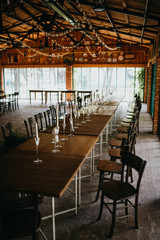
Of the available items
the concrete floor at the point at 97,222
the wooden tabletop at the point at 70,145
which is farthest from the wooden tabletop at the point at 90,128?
the concrete floor at the point at 97,222

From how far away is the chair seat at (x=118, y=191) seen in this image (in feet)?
8.43

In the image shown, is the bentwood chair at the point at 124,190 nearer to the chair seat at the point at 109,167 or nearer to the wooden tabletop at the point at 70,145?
the chair seat at the point at 109,167

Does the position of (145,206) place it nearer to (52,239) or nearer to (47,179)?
(52,239)

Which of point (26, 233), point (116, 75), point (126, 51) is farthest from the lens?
point (116, 75)

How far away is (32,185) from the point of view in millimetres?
2047

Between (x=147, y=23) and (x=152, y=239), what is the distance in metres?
7.46

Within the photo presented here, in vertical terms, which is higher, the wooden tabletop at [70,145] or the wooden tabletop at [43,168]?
the wooden tabletop at [70,145]

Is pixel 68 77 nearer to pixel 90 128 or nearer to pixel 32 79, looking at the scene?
pixel 32 79

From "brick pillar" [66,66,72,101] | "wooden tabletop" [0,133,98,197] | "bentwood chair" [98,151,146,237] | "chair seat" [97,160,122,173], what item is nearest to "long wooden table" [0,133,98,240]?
"wooden tabletop" [0,133,98,197]

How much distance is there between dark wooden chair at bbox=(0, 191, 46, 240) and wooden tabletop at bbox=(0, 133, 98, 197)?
0.13 meters

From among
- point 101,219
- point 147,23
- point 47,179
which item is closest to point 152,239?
point 101,219

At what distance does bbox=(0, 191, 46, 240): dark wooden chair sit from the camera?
1.72 meters

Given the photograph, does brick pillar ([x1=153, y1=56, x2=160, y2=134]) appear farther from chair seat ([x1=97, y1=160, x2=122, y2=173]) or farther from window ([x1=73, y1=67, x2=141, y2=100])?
window ([x1=73, y1=67, x2=141, y2=100])

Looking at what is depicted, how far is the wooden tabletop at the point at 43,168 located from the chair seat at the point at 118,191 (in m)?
0.45
